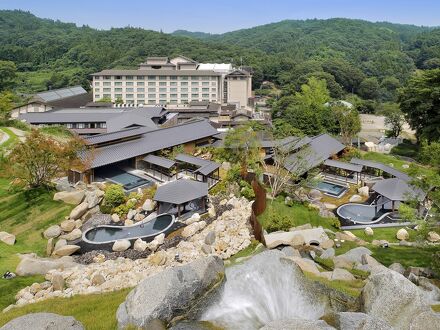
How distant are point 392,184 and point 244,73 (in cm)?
5067

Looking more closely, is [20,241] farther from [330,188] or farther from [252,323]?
[330,188]

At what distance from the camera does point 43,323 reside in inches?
309

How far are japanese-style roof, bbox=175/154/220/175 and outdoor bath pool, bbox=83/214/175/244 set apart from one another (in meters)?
5.63

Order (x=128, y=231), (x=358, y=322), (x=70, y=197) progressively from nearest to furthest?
(x=358, y=322), (x=128, y=231), (x=70, y=197)

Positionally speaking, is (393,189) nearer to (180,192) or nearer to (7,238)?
(180,192)

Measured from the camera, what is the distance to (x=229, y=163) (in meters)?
32.3

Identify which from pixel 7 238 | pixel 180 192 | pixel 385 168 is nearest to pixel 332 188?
pixel 385 168

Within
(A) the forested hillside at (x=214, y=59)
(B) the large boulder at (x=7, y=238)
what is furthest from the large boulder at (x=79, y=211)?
(A) the forested hillside at (x=214, y=59)

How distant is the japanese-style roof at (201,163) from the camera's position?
28319 mm

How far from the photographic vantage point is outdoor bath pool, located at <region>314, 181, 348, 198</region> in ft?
98.4

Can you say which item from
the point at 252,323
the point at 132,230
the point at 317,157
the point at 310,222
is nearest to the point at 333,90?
the point at 317,157

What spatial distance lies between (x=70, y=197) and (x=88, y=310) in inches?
594

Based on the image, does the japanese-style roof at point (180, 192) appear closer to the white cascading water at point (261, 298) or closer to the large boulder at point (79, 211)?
the large boulder at point (79, 211)

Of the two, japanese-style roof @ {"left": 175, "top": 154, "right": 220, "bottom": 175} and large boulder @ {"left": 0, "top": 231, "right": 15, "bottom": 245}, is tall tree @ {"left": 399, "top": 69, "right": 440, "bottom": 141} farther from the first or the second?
large boulder @ {"left": 0, "top": 231, "right": 15, "bottom": 245}
